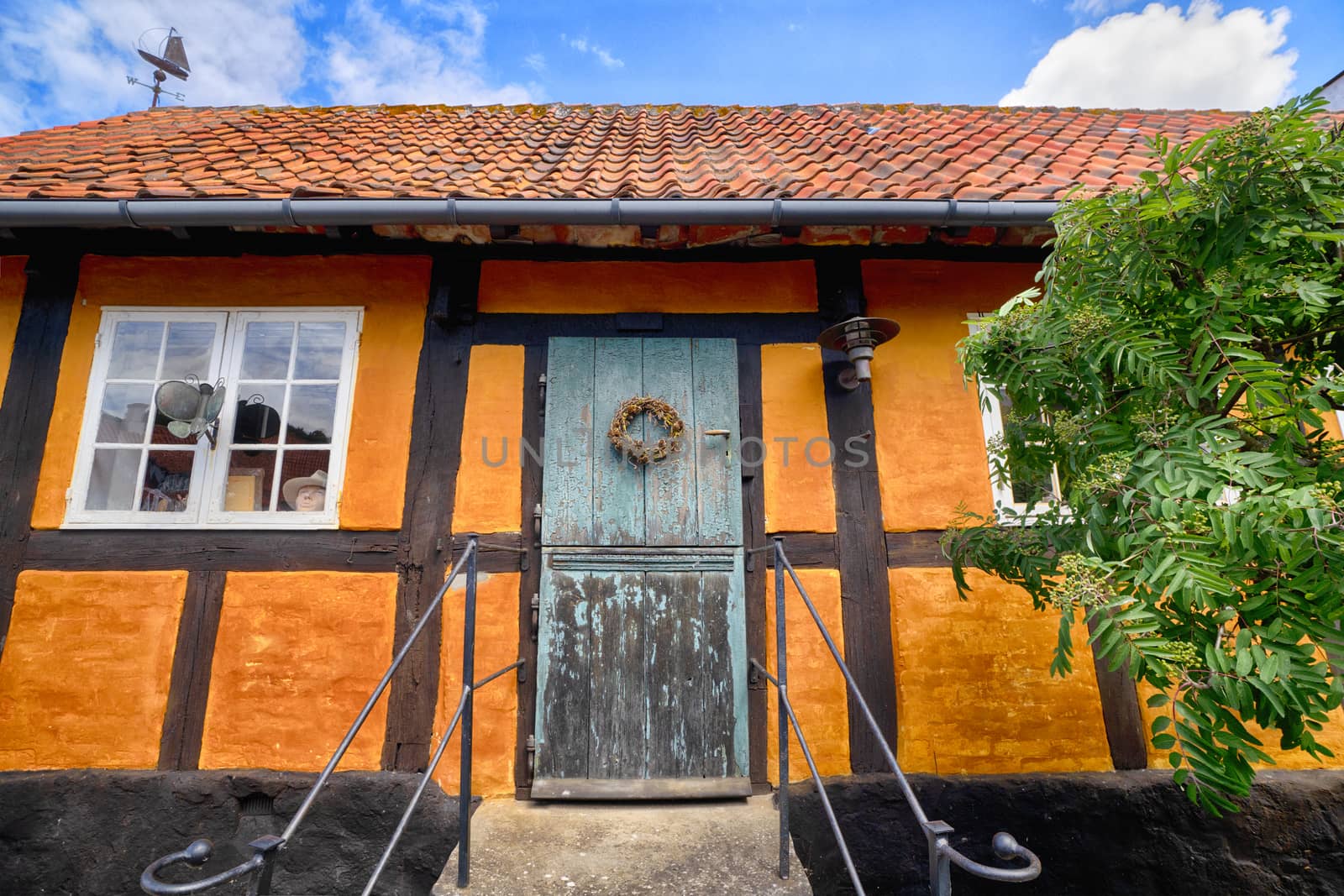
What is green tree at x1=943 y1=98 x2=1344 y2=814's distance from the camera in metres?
1.81

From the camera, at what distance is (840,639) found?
348 cm

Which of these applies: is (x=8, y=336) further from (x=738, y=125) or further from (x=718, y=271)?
(x=738, y=125)

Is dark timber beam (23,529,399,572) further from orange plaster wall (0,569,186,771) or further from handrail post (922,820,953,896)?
handrail post (922,820,953,896)

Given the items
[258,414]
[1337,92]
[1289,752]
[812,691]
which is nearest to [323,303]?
[258,414]

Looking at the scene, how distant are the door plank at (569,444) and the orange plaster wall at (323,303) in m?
0.77

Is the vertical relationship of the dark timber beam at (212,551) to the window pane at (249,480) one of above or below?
below

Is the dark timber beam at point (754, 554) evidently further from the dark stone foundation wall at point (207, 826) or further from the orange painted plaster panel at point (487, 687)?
the dark stone foundation wall at point (207, 826)

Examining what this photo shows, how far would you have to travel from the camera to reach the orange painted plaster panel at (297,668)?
3311 millimetres

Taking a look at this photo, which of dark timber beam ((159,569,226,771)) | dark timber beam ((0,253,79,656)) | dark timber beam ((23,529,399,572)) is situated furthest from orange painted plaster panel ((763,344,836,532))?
dark timber beam ((0,253,79,656))

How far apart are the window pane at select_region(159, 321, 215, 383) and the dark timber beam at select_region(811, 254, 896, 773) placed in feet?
11.2

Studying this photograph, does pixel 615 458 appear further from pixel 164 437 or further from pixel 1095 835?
pixel 1095 835

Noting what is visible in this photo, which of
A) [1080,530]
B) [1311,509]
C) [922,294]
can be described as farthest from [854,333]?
[1311,509]

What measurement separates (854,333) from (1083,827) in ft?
8.65

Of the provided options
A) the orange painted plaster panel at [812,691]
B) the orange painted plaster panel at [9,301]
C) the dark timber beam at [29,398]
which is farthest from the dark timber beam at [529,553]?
the orange painted plaster panel at [9,301]
